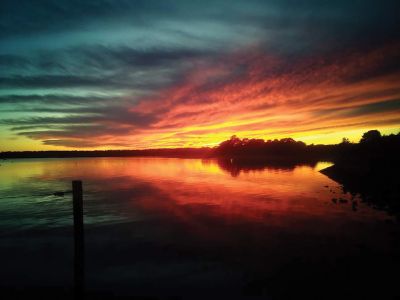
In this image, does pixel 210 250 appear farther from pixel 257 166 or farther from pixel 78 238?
pixel 257 166

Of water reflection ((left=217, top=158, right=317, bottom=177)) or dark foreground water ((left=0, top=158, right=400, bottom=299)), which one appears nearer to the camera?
dark foreground water ((left=0, top=158, right=400, bottom=299))

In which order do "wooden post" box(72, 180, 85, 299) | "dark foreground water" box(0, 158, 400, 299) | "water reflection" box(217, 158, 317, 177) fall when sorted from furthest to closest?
"water reflection" box(217, 158, 317, 177), "dark foreground water" box(0, 158, 400, 299), "wooden post" box(72, 180, 85, 299)

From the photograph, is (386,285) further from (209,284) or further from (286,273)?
(209,284)

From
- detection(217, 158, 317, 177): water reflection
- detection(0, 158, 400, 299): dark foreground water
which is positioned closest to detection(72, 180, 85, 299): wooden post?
detection(0, 158, 400, 299): dark foreground water

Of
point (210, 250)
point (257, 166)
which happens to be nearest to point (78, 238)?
point (210, 250)

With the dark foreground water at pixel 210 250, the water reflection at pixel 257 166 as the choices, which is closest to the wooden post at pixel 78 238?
the dark foreground water at pixel 210 250

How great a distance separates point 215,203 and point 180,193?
10371 mm

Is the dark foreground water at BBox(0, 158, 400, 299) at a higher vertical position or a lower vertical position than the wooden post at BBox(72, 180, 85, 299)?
lower

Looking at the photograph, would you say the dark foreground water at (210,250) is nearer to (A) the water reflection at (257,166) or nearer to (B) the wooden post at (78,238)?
(B) the wooden post at (78,238)

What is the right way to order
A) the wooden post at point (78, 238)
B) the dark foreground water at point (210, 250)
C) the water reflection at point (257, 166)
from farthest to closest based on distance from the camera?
the water reflection at point (257, 166), the dark foreground water at point (210, 250), the wooden post at point (78, 238)

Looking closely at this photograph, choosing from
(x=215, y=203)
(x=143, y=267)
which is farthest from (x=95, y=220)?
(x=215, y=203)

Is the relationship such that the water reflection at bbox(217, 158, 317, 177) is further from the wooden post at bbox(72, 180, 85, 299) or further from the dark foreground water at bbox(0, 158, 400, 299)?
the wooden post at bbox(72, 180, 85, 299)

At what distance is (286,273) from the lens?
1530cm

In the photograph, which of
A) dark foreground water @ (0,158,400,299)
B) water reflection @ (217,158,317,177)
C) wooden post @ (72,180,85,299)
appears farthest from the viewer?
water reflection @ (217,158,317,177)
